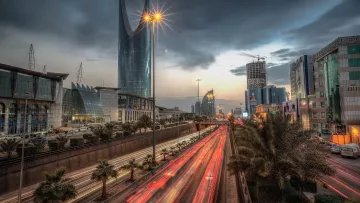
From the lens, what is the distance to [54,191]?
1425 centimetres

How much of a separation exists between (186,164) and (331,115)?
5008 centimetres

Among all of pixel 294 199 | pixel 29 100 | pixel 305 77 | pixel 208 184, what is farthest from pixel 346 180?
pixel 305 77

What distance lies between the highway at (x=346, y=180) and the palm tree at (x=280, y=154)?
5519mm

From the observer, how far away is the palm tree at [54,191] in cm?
1415

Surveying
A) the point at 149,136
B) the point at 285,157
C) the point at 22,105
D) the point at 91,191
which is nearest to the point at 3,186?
the point at 91,191

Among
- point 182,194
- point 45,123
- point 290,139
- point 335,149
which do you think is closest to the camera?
point 290,139

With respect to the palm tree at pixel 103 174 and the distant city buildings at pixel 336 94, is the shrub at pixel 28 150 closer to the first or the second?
the palm tree at pixel 103 174

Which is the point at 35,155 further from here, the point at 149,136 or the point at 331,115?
the point at 331,115

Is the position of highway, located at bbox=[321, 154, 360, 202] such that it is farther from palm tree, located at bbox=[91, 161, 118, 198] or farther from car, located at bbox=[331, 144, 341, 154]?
palm tree, located at bbox=[91, 161, 118, 198]

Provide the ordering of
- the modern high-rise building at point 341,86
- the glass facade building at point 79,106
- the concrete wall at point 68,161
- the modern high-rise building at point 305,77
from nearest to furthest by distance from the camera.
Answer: the concrete wall at point 68,161, the modern high-rise building at point 341,86, the glass facade building at point 79,106, the modern high-rise building at point 305,77

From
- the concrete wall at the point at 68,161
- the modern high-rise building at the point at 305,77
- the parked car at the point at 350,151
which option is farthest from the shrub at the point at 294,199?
the modern high-rise building at the point at 305,77

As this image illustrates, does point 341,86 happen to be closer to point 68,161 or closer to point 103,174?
point 103,174

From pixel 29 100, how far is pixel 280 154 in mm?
94061

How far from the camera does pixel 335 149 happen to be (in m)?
38.3
